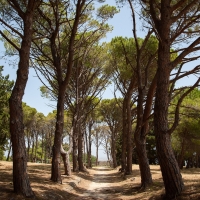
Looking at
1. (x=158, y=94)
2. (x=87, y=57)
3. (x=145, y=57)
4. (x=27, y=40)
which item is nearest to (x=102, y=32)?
(x=87, y=57)

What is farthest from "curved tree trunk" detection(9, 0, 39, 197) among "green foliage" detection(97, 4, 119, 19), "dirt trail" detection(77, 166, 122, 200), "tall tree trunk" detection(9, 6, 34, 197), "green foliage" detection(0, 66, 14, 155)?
"green foliage" detection(0, 66, 14, 155)

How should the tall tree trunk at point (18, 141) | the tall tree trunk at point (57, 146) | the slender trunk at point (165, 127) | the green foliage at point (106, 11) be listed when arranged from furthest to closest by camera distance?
the green foliage at point (106, 11), the tall tree trunk at point (57, 146), the tall tree trunk at point (18, 141), the slender trunk at point (165, 127)

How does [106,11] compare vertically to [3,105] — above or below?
above

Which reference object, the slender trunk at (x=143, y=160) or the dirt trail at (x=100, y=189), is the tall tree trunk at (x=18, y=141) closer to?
the dirt trail at (x=100, y=189)

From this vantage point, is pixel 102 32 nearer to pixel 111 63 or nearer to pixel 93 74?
pixel 111 63

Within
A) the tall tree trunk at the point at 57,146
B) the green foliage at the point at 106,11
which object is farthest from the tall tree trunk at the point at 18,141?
the green foliage at the point at 106,11

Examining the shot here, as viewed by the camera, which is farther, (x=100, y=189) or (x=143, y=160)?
(x=100, y=189)

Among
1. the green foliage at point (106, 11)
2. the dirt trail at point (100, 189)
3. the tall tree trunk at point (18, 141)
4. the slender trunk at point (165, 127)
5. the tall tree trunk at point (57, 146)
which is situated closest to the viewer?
the slender trunk at point (165, 127)

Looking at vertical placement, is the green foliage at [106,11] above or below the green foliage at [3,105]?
above

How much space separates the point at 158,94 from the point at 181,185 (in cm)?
207

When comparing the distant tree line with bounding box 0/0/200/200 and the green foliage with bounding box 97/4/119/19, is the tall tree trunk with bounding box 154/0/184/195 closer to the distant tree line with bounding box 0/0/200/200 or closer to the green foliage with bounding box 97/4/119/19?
the distant tree line with bounding box 0/0/200/200

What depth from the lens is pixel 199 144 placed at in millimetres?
20906

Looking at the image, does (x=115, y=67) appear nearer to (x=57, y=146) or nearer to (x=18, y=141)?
(x=57, y=146)

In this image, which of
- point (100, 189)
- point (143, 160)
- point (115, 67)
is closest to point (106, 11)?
point (115, 67)
